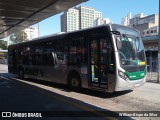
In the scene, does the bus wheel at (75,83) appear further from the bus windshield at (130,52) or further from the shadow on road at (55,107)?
the bus windshield at (130,52)

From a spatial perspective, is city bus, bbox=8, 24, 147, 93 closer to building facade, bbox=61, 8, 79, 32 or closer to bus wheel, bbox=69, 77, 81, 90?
bus wheel, bbox=69, 77, 81, 90

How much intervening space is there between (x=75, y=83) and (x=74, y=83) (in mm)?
80

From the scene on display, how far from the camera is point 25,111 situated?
719 centimetres

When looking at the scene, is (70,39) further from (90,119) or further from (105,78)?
(90,119)

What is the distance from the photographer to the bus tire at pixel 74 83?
36.8 ft

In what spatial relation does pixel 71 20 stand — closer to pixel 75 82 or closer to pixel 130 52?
pixel 75 82

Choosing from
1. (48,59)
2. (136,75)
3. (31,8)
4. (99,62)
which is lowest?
(136,75)

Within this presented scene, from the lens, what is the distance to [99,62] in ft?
32.3

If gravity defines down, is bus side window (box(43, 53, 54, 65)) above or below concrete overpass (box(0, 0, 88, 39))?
below

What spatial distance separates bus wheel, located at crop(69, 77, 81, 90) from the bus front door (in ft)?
3.37

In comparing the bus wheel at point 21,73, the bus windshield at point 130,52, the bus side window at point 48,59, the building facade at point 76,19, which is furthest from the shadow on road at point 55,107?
the building facade at point 76,19

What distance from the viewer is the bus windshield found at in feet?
30.6

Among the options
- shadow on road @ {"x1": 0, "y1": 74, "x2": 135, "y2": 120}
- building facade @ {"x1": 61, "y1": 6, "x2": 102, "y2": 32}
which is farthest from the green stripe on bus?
building facade @ {"x1": 61, "y1": 6, "x2": 102, "y2": 32}

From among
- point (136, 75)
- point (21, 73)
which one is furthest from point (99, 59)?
point (21, 73)
